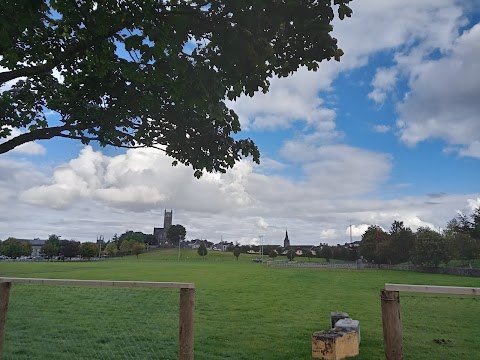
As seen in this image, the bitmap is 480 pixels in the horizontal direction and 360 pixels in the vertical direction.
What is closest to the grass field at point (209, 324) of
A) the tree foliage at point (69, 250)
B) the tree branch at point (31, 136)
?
the tree branch at point (31, 136)

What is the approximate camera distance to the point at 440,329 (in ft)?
47.2

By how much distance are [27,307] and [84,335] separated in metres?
7.63

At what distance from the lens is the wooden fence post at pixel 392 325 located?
507 centimetres

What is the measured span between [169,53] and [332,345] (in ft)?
24.1

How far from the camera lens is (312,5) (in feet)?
21.2

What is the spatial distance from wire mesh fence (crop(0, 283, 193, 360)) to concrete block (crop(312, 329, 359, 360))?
3.40m

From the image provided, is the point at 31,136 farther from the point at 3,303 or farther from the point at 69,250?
the point at 69,250

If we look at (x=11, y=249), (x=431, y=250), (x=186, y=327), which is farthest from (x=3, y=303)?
(x=11, y=249)

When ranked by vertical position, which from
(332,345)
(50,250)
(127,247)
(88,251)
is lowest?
(332,345)

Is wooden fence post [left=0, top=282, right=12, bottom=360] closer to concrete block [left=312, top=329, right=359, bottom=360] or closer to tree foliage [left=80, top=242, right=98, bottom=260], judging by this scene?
concrete block [left=312, top=329, right=359, bottom=360]

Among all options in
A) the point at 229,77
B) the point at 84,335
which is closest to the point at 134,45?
the point at 229,77

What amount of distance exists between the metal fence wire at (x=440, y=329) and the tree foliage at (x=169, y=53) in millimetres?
5437

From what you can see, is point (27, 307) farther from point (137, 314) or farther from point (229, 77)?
point (229, 77)

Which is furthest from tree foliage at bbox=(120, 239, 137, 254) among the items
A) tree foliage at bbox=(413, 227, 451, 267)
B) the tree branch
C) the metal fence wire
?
the tree branch
